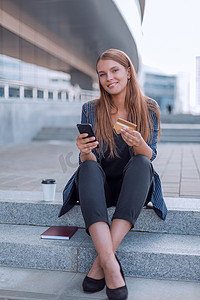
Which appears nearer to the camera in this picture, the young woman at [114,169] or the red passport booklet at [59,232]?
the young woman at [114,169]

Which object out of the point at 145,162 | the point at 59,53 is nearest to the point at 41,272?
the point at 145,162

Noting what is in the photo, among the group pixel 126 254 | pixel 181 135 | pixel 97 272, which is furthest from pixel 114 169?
pixel 181 135

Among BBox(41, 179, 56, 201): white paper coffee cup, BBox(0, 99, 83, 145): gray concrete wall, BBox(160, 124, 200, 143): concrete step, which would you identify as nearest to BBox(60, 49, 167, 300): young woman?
BBox(41, 179, 56, 201): white paper coffee cup

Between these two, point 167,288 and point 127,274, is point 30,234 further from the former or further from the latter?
point 167,288

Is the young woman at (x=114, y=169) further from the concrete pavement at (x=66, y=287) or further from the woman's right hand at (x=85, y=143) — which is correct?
the concrete pavement at (x=66, y=287)

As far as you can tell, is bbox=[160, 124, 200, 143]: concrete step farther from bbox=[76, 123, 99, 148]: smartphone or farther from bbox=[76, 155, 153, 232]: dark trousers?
bbox=[76, 123, 99, 148]: smartphone

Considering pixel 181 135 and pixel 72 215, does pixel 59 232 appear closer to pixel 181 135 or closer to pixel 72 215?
pixel 72 215

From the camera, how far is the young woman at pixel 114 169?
5.80 ft

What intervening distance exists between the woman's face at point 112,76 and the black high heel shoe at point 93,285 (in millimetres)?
1106

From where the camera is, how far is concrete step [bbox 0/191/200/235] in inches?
88.4

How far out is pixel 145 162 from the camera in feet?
6.50

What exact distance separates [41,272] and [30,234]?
1.01 ft

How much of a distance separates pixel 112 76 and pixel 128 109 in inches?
10.2

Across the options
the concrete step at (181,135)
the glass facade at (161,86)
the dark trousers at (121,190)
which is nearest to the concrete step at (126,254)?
the dark trousers at (121,190)
